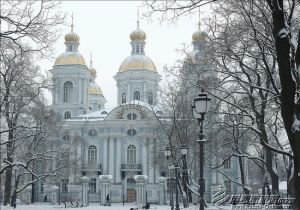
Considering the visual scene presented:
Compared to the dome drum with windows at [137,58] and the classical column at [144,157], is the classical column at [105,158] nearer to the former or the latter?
the classical column at [144,157]

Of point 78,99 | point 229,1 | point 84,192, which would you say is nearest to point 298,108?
point 229,1

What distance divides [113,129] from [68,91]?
9667 millimetres

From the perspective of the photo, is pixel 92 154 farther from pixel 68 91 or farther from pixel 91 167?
pixel 68 91

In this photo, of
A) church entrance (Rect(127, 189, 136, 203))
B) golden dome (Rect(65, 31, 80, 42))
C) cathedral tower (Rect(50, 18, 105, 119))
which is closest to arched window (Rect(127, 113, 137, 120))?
cathedral tower (Rect(50, 18, 105, 119))

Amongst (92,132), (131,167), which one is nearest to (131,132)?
(131,167)

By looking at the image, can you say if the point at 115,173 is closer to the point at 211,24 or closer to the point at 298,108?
the point at 211,24

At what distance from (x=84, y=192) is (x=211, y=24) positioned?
3033 cm

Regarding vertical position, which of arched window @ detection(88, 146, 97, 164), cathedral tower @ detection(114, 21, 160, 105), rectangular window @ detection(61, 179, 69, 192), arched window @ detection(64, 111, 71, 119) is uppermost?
cathedral tower @ detection(114, 21, 160, 105)

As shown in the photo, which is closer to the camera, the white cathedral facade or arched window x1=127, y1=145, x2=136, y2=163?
the white cathedral facade

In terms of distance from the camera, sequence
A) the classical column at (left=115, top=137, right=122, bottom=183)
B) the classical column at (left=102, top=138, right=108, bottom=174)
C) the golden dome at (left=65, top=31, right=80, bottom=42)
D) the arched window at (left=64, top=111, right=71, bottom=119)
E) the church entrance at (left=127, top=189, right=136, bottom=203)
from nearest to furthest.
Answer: the church entrance at (left=127, top=189, right=136, bottom=203) → the classical column at (left=115, top=137, right=122, bottom=183) → the classical column at (left=102, top=138, right=108, bottom=174) → the arched window at (left=64, top=111, right=71, bottom=119) → the golden dome at (left=65, top=31, right=80, bottom=42)

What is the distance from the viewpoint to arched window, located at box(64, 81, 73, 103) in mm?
63816

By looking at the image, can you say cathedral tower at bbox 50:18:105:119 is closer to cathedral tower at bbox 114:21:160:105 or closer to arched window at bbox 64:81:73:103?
arched window at bbox 64:81:73:103

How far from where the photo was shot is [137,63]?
212 feet

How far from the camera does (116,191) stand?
54.6 meters
